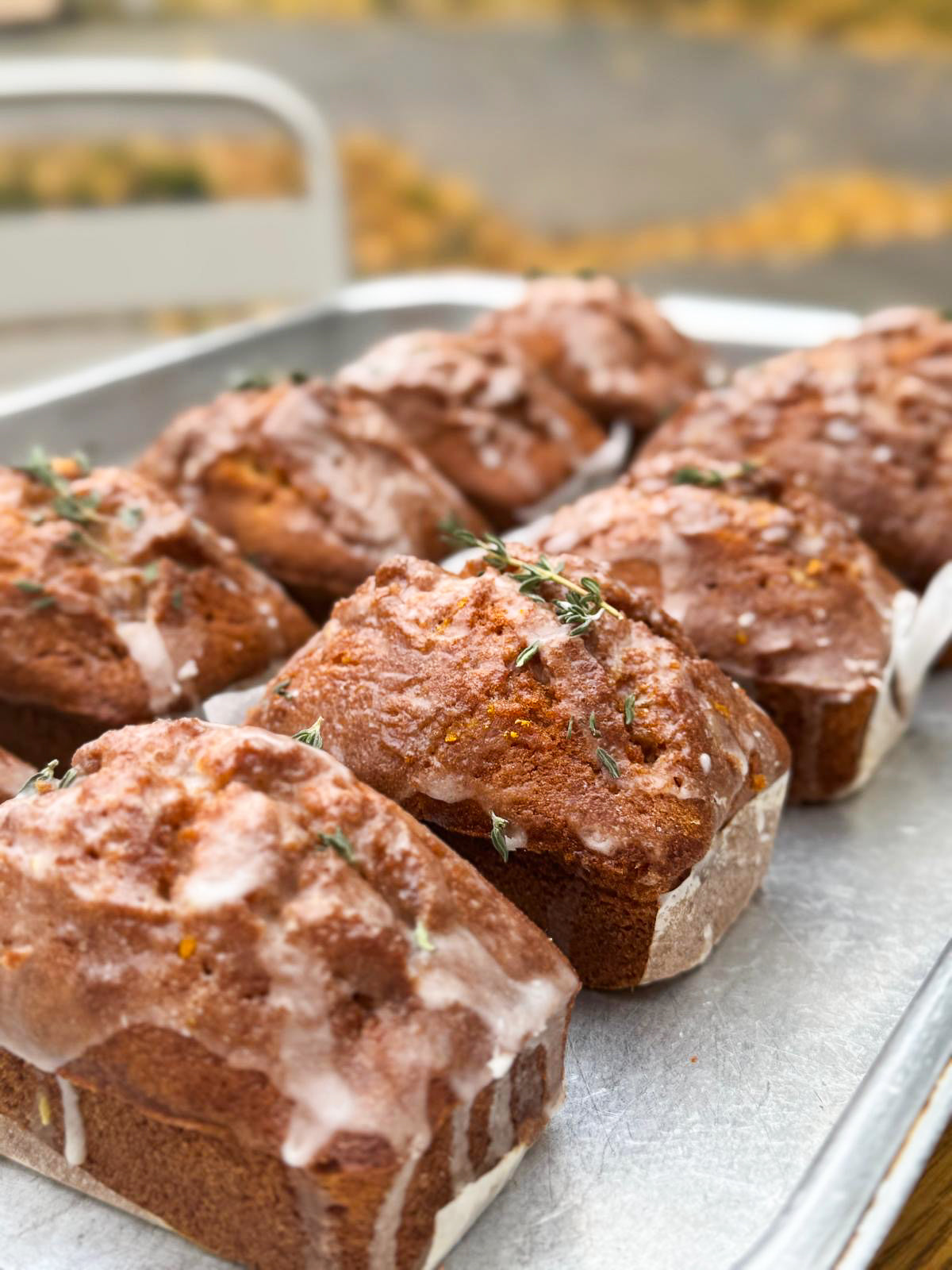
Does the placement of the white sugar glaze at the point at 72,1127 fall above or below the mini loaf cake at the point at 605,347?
below

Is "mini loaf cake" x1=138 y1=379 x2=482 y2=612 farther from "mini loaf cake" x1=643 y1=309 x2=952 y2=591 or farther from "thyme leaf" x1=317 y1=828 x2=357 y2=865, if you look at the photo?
"thyme leaf" x1=317 y1=828 x2=357 y2=865

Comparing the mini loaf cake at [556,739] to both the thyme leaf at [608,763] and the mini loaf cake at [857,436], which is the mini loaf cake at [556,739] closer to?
the thyme leaf at [608,763]

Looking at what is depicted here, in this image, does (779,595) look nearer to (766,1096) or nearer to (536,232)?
(766,1096)

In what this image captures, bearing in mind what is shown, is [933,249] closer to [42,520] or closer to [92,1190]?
[42,520]

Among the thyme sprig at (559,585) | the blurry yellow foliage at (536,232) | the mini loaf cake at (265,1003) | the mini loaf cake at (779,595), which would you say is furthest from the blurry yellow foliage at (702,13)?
the mini loaf cake at (265,1003)

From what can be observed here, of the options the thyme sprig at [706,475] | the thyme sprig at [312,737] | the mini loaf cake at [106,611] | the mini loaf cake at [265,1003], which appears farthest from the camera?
the thyme sprig at [706,475]

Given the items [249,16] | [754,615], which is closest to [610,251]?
[249,16]
